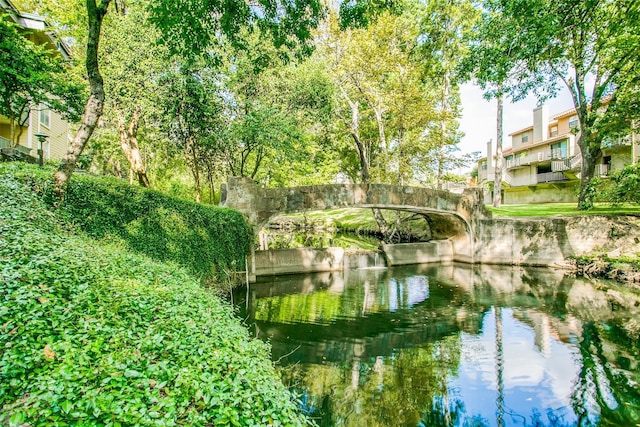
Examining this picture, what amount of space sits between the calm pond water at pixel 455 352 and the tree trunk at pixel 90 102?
14.5 ft

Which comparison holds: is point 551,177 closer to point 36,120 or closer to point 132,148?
point 132,148

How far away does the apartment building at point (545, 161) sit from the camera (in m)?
28.7

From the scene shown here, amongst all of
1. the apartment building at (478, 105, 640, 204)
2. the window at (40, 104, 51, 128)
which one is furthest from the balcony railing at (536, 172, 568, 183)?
the window at (40, 104, 51, 128)

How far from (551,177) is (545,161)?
5.68ft

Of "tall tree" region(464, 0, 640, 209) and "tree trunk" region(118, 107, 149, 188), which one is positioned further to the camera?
"tree trunk" region(118, 107, 149, 188)

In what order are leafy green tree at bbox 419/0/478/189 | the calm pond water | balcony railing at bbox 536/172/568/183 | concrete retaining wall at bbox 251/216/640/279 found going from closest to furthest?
the calm pond water
concrete retaining wall at bbox 251/216/640/279
leafy green tree at bbox 419/0/478/189
balcony railing at bbox 536/172/568/183

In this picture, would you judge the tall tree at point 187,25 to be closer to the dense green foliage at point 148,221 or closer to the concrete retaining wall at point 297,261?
the dense green foliage at point 148,221

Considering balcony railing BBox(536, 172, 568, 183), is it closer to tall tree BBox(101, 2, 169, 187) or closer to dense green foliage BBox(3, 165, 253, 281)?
dense green foliage BBox(3, 165, 253, 281)

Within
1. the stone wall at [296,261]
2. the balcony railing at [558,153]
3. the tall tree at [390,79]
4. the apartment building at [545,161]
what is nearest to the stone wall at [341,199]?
the stone wall at [296,261]

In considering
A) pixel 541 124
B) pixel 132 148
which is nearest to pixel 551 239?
pixel 132 148

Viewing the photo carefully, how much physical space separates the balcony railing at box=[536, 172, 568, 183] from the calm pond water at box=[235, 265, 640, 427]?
69.4ft

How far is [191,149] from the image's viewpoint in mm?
15594

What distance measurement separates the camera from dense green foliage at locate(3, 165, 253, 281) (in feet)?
18.5

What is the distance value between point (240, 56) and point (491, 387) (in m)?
14.6
